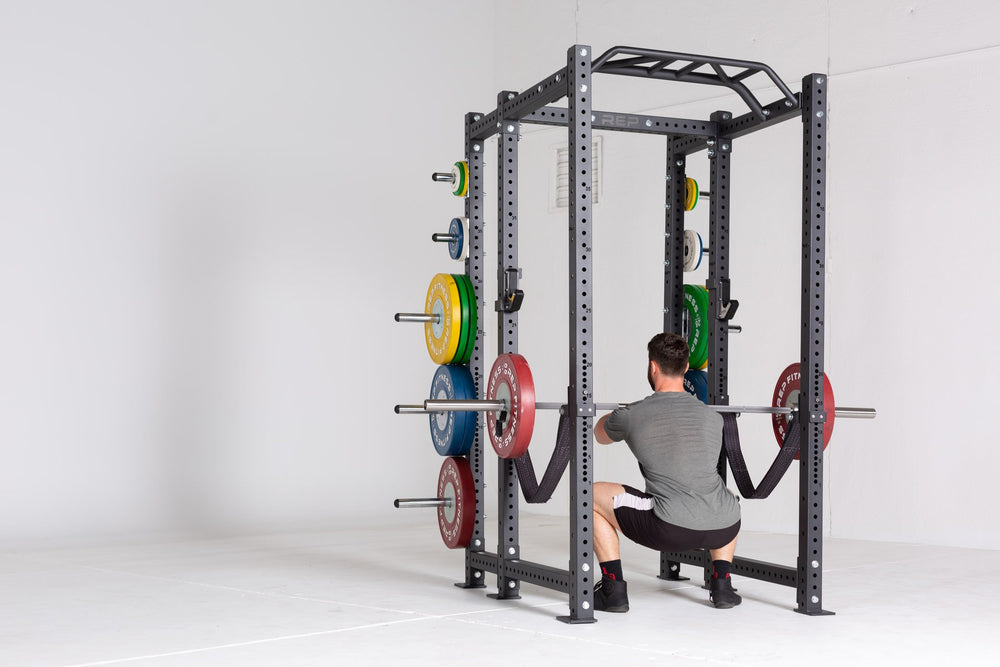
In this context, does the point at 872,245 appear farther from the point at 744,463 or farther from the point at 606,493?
the point at 606,493

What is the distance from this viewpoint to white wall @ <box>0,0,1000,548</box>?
6273mm

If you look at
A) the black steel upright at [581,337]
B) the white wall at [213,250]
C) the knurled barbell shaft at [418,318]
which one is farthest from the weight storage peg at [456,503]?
the white wall at [213,250]

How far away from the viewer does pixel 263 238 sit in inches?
285

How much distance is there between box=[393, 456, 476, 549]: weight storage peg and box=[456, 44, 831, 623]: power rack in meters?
0.06

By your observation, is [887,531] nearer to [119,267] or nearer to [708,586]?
[708,586]

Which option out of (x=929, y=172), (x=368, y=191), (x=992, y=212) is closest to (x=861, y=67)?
(x=929, y=172)

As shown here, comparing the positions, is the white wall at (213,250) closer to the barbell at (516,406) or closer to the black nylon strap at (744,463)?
the barbell at (516,406)

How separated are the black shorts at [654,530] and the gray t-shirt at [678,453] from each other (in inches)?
0.9

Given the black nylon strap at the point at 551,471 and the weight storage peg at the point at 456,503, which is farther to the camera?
the weight storage peg at the point at 456,503

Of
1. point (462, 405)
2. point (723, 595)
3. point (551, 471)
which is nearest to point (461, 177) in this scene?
point (462, 405)

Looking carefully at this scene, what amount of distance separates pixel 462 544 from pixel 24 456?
2.89 meters

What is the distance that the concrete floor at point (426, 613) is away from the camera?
3.48m

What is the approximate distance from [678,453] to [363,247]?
13.4 feet

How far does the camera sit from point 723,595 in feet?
14.0
